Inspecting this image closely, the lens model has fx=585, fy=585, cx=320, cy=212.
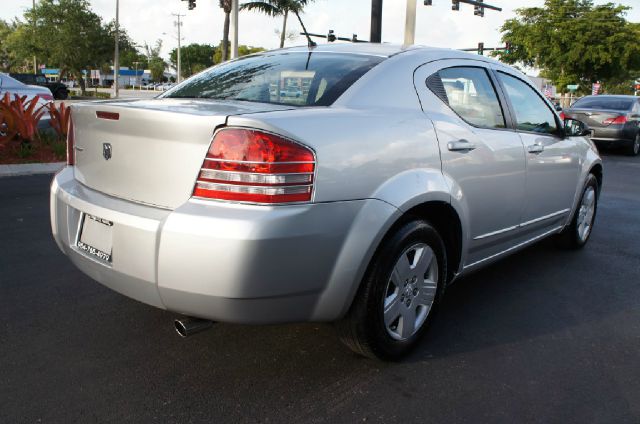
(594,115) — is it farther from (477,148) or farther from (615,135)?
(477,148)

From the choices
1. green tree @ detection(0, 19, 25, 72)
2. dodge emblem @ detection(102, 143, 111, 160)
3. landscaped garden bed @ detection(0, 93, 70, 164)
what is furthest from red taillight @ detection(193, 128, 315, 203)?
green tree @ detection(0, 19, 25, 72)

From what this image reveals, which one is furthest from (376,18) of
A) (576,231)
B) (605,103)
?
(576,231)

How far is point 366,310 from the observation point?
2625 millimetres

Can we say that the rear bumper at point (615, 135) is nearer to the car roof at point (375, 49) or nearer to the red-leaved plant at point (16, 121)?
the car roof at point (375, 49)

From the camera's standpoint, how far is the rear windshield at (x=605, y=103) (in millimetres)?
14352

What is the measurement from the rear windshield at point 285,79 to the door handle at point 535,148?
1.30 m

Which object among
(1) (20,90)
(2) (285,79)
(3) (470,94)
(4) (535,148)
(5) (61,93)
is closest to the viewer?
(2) (285,79)

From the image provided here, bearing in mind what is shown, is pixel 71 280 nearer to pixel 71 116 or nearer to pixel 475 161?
pixel 71 116

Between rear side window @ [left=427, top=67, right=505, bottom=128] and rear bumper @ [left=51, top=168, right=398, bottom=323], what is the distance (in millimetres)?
1009

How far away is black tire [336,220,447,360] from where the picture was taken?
2.62 meters

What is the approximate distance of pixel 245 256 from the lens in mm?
2191

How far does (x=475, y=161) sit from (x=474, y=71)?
711mm

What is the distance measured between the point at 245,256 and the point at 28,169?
7.74 metres

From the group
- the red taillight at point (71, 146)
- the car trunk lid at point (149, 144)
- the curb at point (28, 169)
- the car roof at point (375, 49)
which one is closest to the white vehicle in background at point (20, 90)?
the curb at point (28, 169)
